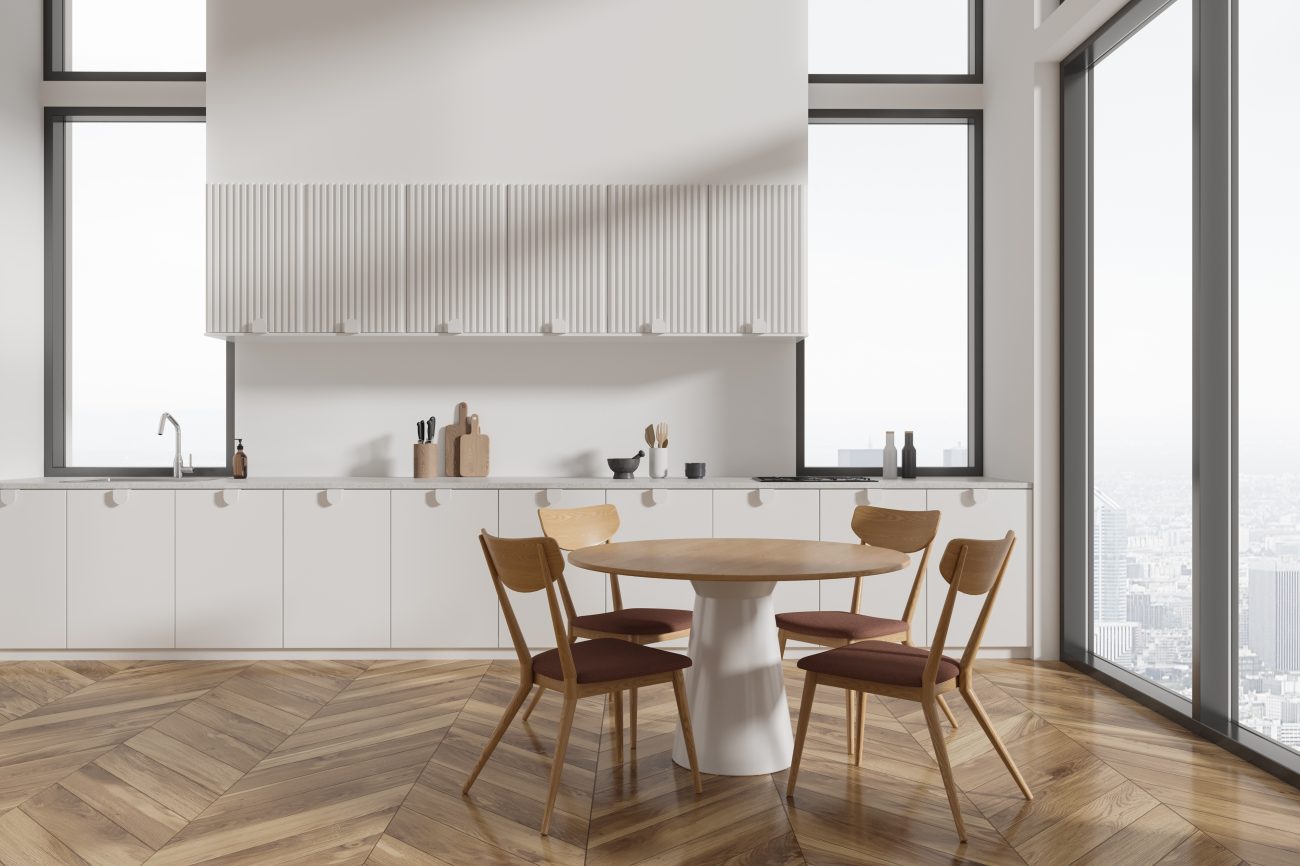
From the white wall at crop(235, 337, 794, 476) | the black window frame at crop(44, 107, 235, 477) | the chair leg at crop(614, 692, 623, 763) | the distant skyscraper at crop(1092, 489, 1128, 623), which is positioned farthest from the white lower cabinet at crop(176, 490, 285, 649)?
the distant skyscraper at crop(1092, 489, 1128, 623)

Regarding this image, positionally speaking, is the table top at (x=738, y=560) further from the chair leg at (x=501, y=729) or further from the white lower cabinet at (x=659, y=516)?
the white lower cabinet at (x=659, y=516)

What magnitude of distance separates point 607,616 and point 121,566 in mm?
2758

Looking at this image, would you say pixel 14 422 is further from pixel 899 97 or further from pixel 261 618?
pixel 899 97

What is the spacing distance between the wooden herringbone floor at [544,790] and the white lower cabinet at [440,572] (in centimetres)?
56

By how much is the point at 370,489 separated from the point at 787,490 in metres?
2.13

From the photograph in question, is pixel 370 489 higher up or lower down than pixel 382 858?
higher up

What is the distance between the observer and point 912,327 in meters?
5.61

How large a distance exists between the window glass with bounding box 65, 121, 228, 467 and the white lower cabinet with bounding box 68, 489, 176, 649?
0.95 metres

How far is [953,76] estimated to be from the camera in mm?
5559

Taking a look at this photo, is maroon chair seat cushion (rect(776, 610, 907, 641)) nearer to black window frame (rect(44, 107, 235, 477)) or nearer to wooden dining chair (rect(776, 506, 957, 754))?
wooden dining chair (rect(776, 506, 957, 754))

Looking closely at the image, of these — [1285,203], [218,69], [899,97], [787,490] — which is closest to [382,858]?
[787,490]

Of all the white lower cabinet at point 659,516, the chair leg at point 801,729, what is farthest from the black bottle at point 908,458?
the chair leg at point 801,729

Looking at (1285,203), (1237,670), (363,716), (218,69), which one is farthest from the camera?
(218,69)

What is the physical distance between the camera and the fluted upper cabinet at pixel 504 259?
16.8ft
